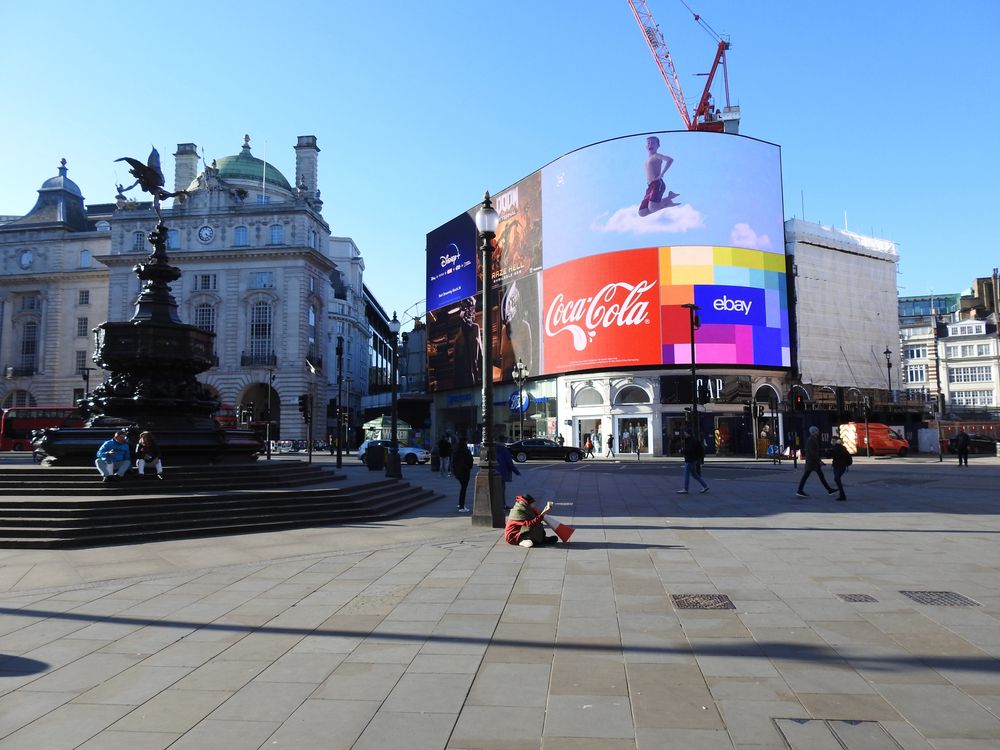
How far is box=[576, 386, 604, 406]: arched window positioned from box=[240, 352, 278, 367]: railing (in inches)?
1181

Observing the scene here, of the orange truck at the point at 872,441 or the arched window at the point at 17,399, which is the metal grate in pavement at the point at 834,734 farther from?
the arched window at the point at 17,399

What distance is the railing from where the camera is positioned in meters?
64.4

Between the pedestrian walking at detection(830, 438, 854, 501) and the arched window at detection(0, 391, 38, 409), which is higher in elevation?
the arched window at detection(0, 391, 38, 409)

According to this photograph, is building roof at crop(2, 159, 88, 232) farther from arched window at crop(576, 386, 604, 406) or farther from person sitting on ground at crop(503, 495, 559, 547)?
person sitting on ground at crop(503, 495, 559, 547)

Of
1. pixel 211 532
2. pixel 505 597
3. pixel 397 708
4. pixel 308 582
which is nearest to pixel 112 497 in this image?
pixel 211 532

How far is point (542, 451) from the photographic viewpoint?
4175 cm

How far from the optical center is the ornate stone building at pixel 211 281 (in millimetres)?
65062

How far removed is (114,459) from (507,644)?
11.3 meters

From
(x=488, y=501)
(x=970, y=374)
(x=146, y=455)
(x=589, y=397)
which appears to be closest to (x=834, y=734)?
(x=488, y=501)

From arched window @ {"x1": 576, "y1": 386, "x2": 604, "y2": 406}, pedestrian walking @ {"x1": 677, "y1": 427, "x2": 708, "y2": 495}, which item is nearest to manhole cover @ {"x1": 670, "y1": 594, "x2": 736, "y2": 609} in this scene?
pedestrian walking @ {"x1": 677, "y1": 427, "x2": 708, "y2": 495}

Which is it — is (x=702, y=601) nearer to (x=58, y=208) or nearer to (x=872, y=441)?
(x=872, y=441)

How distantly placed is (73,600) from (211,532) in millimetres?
4530

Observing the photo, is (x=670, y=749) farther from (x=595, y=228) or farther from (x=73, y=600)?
(x=595, y=228)

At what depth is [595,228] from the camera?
5141 cm
